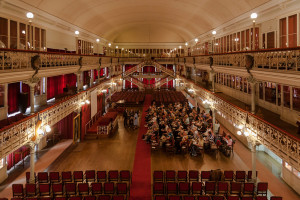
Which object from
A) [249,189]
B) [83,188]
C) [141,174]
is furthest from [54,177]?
[249,189]

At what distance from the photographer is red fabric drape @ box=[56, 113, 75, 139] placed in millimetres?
19797

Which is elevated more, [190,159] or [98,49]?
[98,49]

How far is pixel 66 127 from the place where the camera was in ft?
65.1

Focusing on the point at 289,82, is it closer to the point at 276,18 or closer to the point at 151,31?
the point at 276,18

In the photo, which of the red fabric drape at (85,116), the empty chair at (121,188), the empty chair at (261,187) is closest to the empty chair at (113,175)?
the empty chair at (121,188)

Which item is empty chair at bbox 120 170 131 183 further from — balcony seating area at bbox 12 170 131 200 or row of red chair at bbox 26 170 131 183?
balcony seating area at bbox 12 170 131 200

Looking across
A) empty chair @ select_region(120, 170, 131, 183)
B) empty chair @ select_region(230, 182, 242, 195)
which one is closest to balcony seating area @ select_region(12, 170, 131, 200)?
empty chair @ select_region(120, 170, 131, 183)

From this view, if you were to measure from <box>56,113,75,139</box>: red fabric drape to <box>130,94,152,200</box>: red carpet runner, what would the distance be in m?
6.12

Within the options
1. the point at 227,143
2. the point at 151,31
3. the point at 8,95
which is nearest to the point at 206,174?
the point at 227,143

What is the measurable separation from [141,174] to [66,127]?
9628 mm

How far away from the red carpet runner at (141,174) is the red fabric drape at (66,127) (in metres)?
6.12

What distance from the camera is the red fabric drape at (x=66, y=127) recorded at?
19797 millimetres

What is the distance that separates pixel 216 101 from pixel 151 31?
3515 centimetres

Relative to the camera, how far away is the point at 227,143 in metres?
16.2
